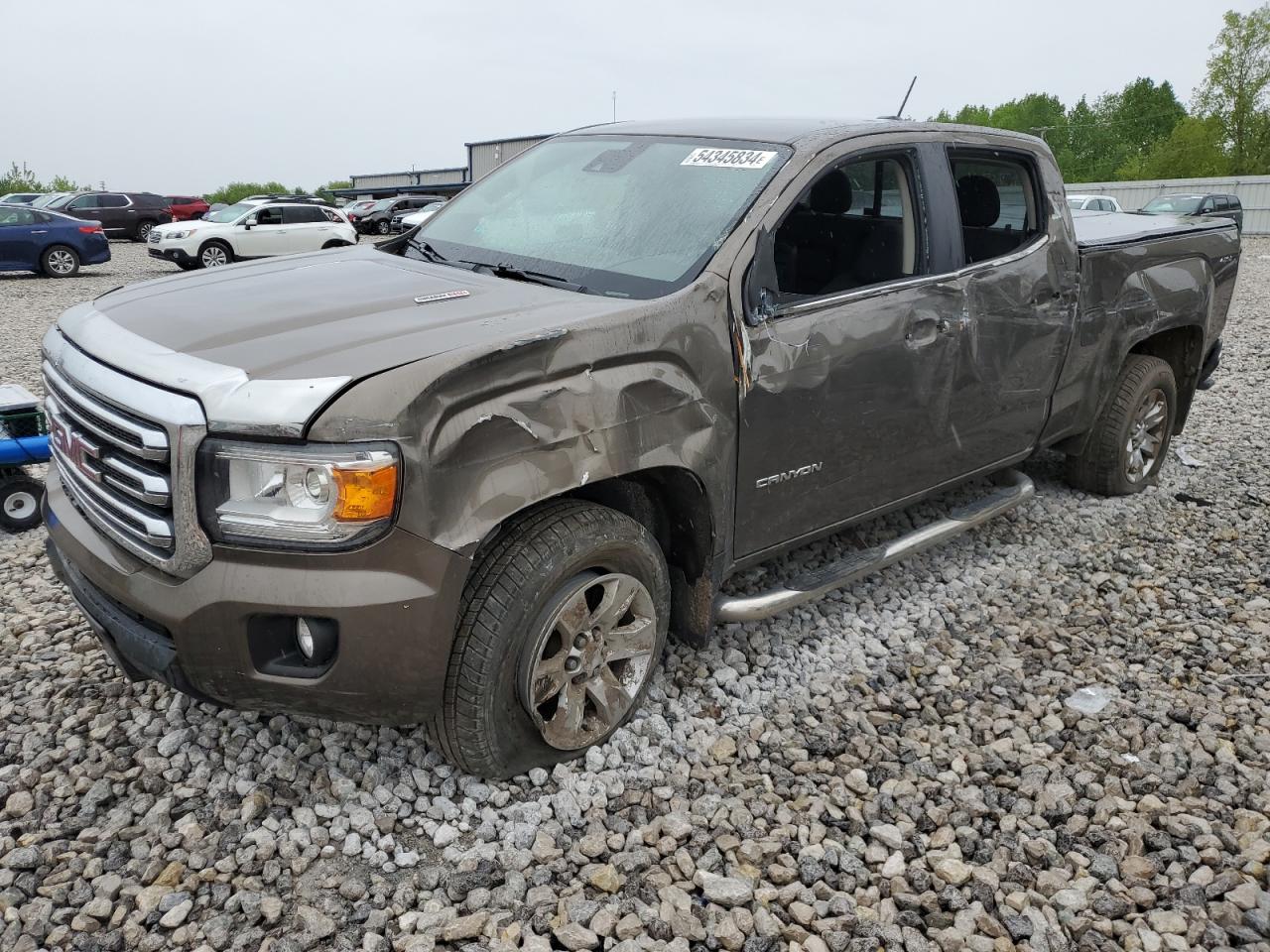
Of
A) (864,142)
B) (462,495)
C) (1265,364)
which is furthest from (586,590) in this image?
(1265,364)

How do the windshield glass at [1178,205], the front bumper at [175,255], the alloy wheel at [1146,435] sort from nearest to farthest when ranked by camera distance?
the alloy wheel at [1146,435] → the front bumper at [175,255] → the windshield glass at [1178,205]

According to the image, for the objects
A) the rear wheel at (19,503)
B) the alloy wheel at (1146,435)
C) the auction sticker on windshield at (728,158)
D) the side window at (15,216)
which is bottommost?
the rear wheel at (19,503)

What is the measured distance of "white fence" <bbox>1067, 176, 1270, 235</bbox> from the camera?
116ft

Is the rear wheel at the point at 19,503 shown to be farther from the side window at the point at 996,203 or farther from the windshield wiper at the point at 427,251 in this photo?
the side window at the point at 996,203

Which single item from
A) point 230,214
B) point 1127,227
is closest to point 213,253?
point 230,214

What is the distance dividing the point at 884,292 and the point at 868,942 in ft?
7.02

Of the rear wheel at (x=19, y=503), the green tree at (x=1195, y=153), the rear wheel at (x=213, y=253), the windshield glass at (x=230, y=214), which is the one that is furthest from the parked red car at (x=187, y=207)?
the green tree at (x=1195, y=153)

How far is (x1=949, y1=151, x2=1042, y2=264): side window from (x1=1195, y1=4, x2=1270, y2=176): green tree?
6591 cm

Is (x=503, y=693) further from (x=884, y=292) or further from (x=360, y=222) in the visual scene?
(x=360, y=222)

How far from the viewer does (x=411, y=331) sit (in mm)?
2561

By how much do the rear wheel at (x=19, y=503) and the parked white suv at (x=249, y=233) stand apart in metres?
16.2

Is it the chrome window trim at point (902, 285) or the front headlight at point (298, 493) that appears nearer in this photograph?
the front headlight at point (298, 493)

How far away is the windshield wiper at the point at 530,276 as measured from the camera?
3104 mm

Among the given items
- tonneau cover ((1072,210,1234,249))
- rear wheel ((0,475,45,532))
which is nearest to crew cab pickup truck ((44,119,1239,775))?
tonneau cover ((1072,210,1234,249))
